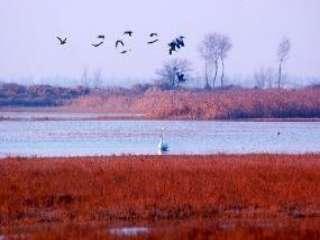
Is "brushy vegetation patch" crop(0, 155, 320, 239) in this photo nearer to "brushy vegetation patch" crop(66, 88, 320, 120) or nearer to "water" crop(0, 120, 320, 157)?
"water" crop(0, 120, 320, 157)

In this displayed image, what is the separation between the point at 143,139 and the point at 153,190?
2395 centimetres

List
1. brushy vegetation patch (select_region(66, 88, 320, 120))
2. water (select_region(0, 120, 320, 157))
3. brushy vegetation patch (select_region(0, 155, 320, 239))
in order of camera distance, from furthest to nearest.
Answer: brushy vegetation patch (select_region(66, 88, 320, 120)) → water (select_region(0, 120, 320, 157)) → brushy vegetation patch (select_region(0, 155, 320, 239))

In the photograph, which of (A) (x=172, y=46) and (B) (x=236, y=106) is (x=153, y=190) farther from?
(B) (x=236, y=106)

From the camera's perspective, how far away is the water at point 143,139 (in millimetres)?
39562

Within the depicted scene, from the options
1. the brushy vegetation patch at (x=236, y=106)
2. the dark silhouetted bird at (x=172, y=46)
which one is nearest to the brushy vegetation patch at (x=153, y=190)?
the dark silhouetted bird at (x=172, y=46)

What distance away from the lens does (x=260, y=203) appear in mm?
22516

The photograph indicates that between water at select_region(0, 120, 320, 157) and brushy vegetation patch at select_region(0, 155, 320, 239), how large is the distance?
662 centimetres

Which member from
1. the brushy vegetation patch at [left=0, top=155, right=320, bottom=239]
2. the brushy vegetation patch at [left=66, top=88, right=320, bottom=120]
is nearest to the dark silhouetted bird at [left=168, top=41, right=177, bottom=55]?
the brushy vegetation patch at [left=0, top=155, right=320, bottom=239]

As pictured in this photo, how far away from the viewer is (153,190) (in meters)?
24.3

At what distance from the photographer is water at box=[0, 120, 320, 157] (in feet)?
130

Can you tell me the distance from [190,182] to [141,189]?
6.45ft

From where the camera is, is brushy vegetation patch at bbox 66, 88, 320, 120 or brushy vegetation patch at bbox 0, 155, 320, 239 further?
brushy vegetation patch at bbox 66, 88, 320, 120

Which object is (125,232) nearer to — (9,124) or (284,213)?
(284,213)

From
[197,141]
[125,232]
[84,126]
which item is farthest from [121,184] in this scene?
[84,126]
